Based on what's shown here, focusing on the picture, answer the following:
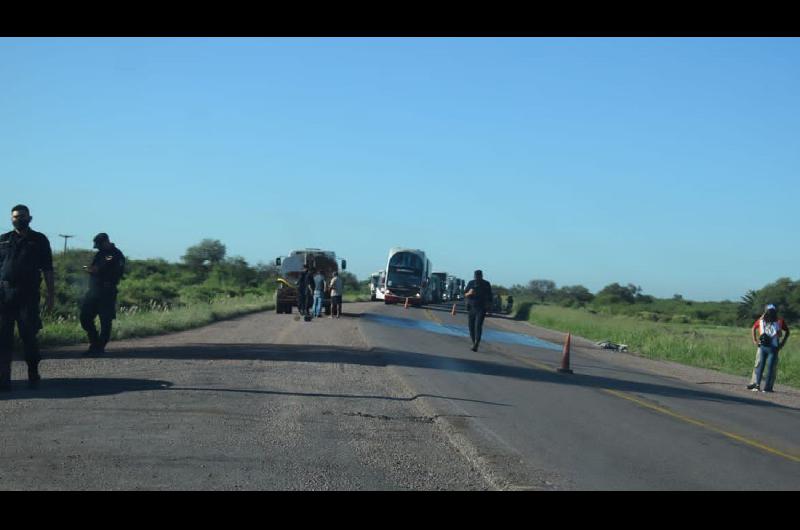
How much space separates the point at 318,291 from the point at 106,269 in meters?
19.2

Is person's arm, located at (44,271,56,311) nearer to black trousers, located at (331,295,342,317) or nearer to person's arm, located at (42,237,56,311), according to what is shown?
person's arm, located at (42,237,56,311)

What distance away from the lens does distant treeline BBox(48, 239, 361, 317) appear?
4200 cm

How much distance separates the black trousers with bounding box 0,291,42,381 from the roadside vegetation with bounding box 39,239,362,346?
4.17ft

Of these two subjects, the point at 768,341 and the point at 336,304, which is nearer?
the point at 768,341

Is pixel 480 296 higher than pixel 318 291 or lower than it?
higher

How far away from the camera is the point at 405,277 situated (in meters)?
64.6

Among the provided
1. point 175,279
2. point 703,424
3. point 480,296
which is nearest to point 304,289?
point 480,296

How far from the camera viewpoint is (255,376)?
1446 cm

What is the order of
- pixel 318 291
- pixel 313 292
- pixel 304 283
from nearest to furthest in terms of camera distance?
pixel 304 283 < pixel 318 291 < pixel 313 292

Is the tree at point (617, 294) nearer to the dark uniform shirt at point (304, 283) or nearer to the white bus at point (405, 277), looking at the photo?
the white bus at point (405, 277)

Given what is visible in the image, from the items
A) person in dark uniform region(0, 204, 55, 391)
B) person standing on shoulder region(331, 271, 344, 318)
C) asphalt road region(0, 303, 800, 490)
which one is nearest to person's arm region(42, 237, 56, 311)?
person in dark uniform region(0, 204, 55, 391)

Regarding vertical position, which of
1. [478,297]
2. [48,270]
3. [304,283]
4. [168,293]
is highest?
[478,297]

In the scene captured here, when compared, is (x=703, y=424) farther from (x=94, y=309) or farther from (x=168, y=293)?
(x=168, y=293)

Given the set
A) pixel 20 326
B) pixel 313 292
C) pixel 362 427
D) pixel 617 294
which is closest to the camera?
pixel 362 427
